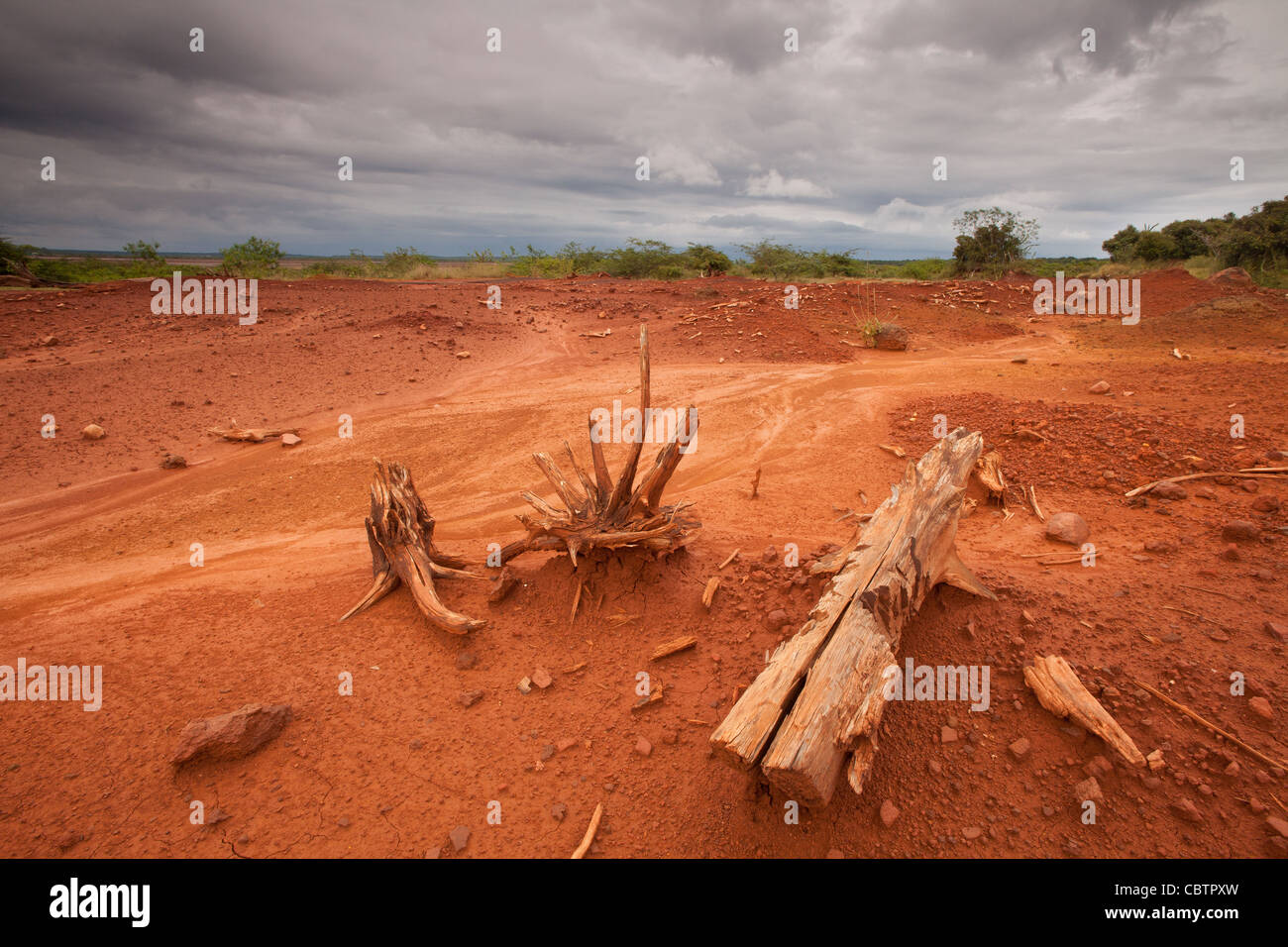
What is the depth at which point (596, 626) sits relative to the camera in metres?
3.64

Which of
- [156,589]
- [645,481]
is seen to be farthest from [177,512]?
[645,481]

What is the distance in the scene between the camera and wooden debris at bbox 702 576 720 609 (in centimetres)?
362

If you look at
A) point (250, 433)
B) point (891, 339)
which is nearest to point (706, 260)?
point (891, 339)

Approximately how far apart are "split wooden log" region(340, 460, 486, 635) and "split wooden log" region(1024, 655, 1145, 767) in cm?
353

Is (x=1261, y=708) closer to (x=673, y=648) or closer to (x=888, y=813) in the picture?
(x=888, y=813)

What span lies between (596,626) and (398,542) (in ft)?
5.61

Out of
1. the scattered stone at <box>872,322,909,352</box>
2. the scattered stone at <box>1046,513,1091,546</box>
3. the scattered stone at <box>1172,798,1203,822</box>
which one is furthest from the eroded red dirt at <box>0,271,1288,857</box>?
the scattered stone at <box>872,322,909,352</box>

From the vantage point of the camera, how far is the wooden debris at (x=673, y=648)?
10.9 ft

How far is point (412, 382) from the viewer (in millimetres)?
10586

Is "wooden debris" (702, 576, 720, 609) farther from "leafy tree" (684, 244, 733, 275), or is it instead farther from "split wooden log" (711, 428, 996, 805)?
"leafy tree" (684, 244, 733, 275)

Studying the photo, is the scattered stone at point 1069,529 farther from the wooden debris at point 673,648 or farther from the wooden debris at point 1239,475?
the wooden debris at point 673,648

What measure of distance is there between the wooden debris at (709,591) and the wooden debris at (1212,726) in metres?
2.11

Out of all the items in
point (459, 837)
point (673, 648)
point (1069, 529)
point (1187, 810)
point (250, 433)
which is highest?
point (250, 433)
